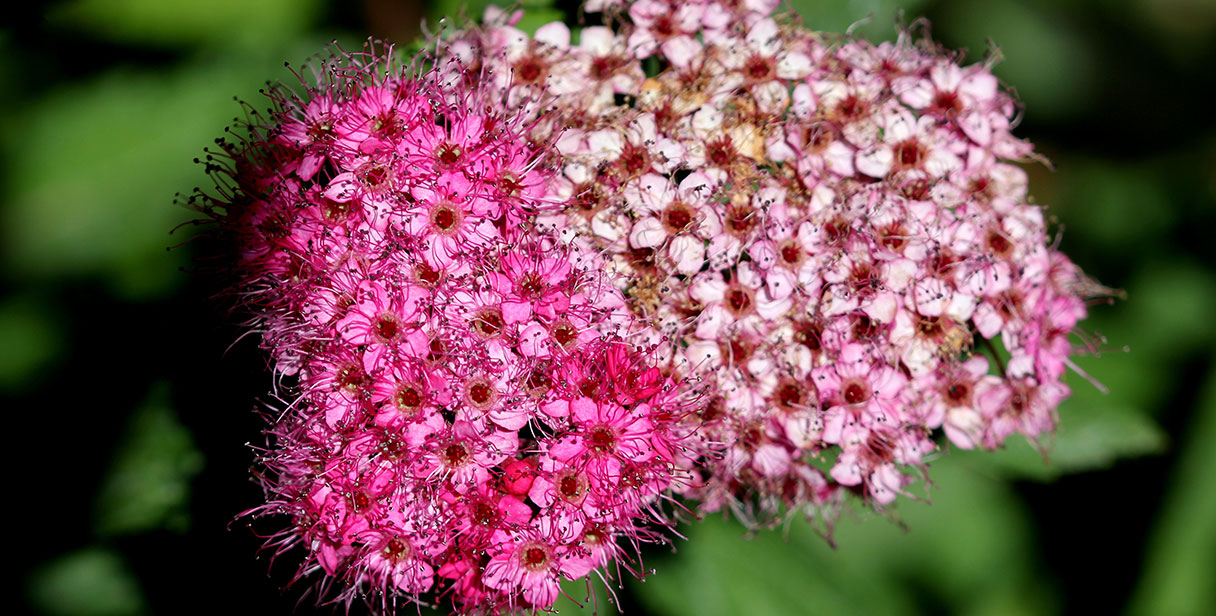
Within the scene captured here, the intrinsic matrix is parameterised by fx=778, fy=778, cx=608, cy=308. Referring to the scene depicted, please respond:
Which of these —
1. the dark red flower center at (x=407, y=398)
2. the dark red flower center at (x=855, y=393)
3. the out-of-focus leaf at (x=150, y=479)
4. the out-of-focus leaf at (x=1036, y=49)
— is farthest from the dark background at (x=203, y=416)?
the out-of-focus leaf at (x=1036, y=49)

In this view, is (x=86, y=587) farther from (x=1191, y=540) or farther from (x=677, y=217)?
(x=1191, y=540)

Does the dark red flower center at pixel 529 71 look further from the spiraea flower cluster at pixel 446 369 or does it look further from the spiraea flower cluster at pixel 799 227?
the spiraea flower cluster at pixel 446 369

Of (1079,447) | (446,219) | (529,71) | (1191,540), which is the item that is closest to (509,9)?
(529,71)

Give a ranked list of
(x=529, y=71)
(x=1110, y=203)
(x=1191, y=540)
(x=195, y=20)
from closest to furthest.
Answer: (x=529, y=71) → (x=195, y=20) → (x=1191, y=540) → (x=1110, y=203)

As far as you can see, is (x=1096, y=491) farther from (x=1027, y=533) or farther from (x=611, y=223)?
(x=611, y=223)

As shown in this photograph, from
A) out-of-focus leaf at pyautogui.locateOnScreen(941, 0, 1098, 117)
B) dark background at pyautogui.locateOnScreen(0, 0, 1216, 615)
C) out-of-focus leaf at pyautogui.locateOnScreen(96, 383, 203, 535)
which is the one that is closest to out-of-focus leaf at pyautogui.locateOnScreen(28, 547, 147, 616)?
dark background at pyautogui.locateOnScreen(0, 0, 1216, 615)

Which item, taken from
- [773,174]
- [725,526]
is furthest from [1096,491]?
[773,174]

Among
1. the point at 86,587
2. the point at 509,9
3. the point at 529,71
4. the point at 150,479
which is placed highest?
the point at 509,9
